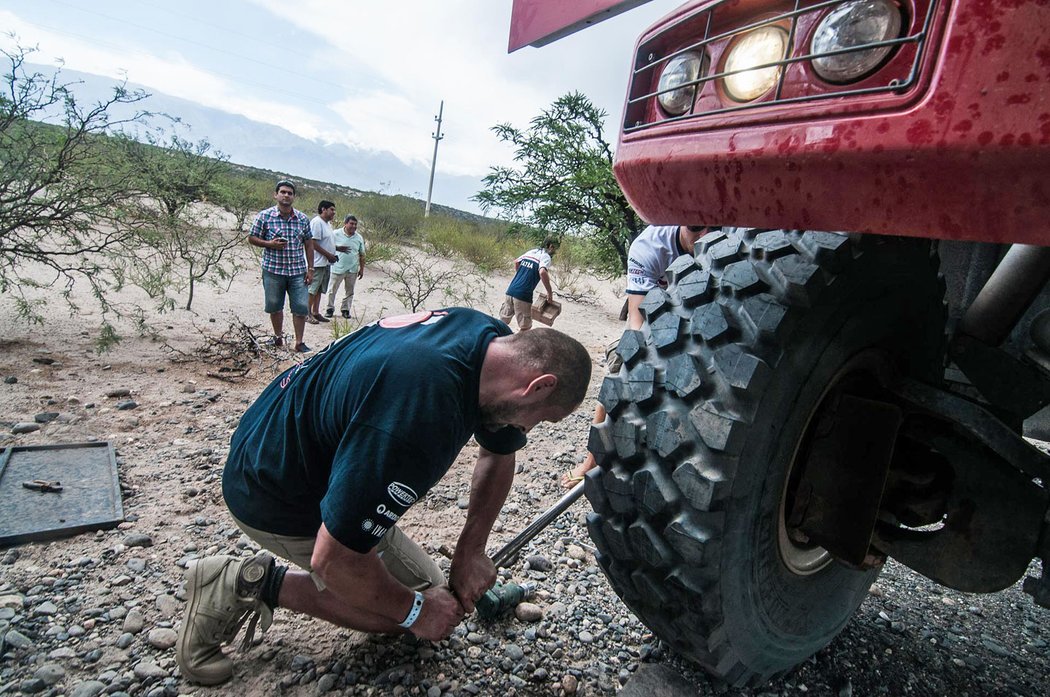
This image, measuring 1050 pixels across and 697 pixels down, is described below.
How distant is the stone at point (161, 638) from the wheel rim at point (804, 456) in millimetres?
1939

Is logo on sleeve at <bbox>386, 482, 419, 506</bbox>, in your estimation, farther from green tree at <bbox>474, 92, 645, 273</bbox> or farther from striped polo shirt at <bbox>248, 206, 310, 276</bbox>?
green tree at <bbox>474, 92, 645, 273</bbox>

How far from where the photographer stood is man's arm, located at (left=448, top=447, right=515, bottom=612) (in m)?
2.05

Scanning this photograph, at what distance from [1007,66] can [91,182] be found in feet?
22.2

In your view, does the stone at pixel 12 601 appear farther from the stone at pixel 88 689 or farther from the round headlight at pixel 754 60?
the round headlight at pixel 754 60

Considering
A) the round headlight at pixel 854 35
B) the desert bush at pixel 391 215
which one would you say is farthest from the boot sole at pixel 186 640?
the desert bush at pixel 391 215

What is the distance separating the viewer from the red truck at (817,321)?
33.2 inches

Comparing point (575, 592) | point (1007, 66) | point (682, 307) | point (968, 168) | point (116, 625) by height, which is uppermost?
point (1007, 66)

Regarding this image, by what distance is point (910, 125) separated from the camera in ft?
2.80

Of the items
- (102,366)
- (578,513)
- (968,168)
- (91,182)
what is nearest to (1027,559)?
(968,168)

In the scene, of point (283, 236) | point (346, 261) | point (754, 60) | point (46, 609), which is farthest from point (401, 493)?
point (346, 261)

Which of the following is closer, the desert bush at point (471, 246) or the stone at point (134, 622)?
the stone at point (134, 622)

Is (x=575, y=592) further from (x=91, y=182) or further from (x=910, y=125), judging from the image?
(x=91, y=182)

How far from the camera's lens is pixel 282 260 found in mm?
6266

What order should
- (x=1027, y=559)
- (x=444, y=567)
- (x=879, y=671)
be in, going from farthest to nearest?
1. (x=444, y=567)
2. (x=879, y=671)
3. (x=1027, y=559)
